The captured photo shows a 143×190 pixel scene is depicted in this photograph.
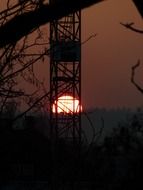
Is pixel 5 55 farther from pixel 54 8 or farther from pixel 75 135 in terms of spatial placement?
pixel 75 135

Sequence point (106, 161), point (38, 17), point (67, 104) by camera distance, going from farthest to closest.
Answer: point (67, 104), point (106, 161), point (38, 17)

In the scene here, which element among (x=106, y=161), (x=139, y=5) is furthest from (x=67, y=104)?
(x=139, y=5)

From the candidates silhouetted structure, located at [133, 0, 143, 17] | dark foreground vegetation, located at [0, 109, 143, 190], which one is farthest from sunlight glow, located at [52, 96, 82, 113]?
silhouetted structure, located at [133, 0, 143, 17]

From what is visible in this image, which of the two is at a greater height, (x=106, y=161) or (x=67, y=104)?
(x=67, y=104)

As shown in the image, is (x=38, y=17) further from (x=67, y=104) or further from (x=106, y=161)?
(x=67, y=104)

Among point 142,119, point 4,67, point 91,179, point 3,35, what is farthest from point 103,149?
point 3,35

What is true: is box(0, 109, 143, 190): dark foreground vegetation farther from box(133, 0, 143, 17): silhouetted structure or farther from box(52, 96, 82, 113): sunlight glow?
box(133, 0, 143, 17): silhouetted structure

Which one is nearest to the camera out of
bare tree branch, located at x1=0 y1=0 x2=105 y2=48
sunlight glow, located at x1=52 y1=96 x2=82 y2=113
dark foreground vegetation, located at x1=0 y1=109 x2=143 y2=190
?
bare tree branch, located at x1=0 y1=0 x2=105 y2=48

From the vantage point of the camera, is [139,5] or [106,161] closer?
[139,5]

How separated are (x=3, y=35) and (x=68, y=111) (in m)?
15.5

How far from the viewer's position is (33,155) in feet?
53.8

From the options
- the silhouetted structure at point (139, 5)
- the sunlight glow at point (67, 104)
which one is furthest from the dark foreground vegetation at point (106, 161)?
the silhouetted structure at point (139, 5)

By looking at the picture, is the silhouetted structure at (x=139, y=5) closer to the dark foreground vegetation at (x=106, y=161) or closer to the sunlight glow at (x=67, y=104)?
the dark foreground vegetation at (x=106, y=161)

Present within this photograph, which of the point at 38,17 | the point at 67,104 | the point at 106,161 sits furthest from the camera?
the point at 67,104
